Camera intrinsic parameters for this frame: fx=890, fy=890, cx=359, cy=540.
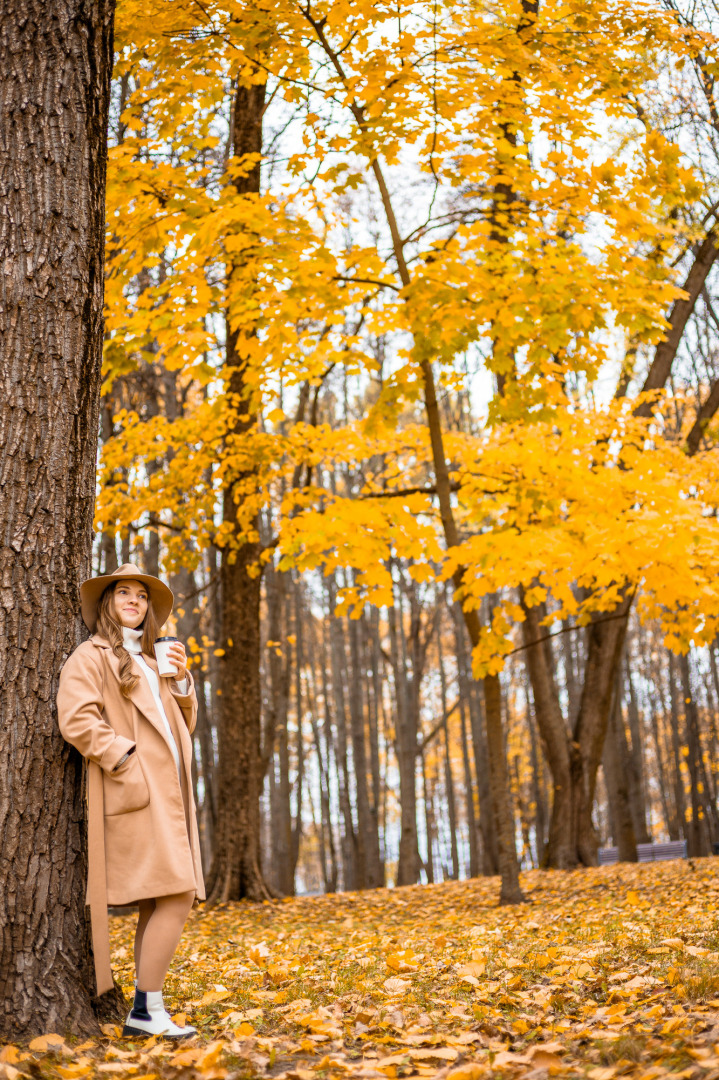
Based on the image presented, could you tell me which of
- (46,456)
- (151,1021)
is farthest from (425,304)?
(151,1021)

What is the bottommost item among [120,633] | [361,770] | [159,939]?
[159,939]

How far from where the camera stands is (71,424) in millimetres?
3465

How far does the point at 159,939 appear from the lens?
315 centimetres

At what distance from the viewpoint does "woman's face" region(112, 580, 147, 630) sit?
135 inches

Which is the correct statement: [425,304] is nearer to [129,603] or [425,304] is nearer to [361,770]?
[129,603]

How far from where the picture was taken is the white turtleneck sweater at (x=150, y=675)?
334cm

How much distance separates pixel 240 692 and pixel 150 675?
5.92m

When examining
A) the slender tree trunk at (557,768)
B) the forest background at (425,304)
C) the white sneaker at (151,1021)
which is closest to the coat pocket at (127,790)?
the white sneaker at (151,1021)

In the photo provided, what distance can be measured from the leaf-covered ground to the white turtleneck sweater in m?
0.99

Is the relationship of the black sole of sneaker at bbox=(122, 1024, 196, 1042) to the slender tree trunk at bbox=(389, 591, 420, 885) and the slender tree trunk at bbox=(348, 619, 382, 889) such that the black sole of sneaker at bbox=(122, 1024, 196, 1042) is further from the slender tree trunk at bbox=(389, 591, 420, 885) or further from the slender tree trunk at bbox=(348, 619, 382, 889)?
the slender tree trunk at bbox=(348, 619, 382, 889)

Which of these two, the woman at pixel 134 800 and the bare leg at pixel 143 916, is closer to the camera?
the woman at pixel 134 800

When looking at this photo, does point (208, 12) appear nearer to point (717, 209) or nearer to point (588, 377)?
point (588, 377)

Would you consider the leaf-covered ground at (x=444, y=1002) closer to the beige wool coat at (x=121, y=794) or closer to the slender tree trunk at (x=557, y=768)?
the beige wool coat at (x=121, y=794)

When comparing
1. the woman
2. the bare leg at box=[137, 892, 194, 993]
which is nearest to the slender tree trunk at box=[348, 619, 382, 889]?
the woman
